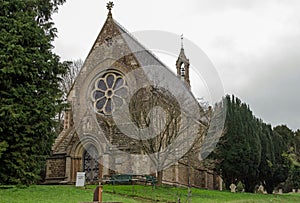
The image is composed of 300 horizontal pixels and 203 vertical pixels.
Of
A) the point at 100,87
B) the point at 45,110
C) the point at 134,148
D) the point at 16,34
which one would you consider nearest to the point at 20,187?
the point at 45,110

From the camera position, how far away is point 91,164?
2475 centimetres

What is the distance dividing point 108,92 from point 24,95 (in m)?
10.6

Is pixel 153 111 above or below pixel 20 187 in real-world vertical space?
above

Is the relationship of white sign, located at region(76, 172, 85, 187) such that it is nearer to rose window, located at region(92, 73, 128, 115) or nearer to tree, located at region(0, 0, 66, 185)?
tree, located at region(0, 0, 66, 185)

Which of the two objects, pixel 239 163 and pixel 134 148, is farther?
pixel 239 163

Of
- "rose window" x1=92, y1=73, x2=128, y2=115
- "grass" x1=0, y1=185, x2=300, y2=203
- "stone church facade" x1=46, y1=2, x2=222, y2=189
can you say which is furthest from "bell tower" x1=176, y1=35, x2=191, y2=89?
"grass" x1=0, y1=185, x2=300, y2=203

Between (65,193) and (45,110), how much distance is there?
3.58 m

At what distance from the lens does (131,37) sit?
2919 centimetres

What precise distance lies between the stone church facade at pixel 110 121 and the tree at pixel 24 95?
5464mm

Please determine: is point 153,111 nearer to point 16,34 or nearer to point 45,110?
point 45,110

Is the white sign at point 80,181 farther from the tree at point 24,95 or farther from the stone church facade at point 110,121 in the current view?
the stone church facade at point 110,121

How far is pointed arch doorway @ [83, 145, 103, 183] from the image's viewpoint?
79.5ft

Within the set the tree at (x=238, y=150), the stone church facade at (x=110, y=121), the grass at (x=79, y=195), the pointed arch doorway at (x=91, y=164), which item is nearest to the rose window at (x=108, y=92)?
the stone church facade at (x=110, y=121)

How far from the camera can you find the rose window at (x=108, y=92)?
26.3 meters
